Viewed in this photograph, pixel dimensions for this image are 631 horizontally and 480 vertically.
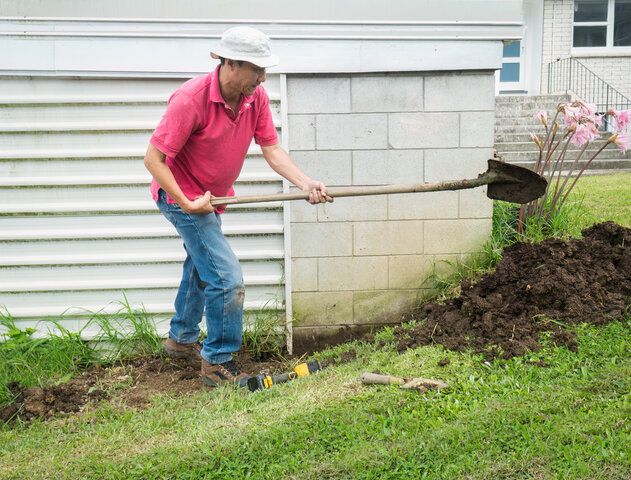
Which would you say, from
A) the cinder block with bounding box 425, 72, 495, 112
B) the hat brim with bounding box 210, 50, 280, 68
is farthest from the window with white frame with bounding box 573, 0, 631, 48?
the hat brim with bounding box 210, 50, 280, 68

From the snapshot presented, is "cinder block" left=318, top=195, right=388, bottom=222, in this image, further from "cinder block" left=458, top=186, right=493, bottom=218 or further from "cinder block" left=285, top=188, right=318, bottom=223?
"cinder block" left=458, top=186, right=493, bottom=218

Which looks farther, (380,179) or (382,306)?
(382,306)

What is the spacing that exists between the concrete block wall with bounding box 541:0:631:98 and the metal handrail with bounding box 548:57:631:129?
0.65 ft

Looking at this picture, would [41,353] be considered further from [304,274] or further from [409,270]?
[409,270]

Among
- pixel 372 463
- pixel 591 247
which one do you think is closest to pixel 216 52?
pixel 372 463

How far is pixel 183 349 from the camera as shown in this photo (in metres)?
4.82

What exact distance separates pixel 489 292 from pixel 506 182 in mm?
769

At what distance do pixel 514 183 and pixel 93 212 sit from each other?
9.66 ft

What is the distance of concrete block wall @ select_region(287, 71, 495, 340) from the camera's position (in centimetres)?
500

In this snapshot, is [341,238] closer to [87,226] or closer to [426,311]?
[426,311]

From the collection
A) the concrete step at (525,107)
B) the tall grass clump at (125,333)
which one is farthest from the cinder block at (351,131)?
the concrete step at (525,107)

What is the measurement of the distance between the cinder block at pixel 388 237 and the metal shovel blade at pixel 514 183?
0.92 m

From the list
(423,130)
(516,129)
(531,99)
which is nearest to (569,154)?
(516,129)

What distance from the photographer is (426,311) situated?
4.92 metres
